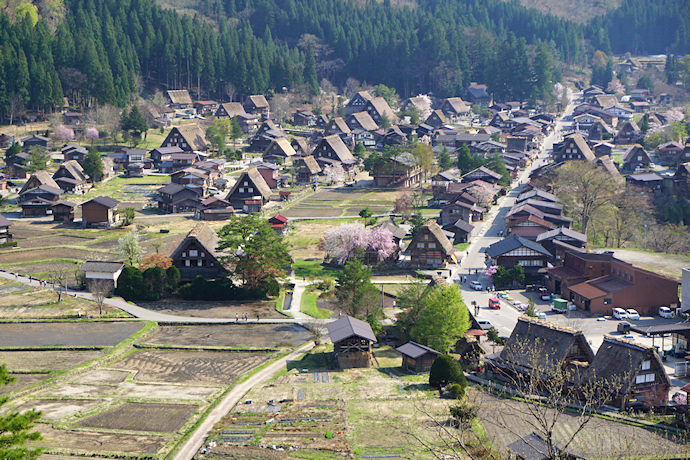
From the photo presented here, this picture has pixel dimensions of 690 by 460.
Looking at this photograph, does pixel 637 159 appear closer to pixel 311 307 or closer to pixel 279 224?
pixel 279 224

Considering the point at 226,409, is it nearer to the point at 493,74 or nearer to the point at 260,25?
the point at 493,74

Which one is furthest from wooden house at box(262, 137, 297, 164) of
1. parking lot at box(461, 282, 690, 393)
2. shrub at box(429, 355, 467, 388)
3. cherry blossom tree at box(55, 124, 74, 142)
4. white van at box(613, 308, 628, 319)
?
shrub at box(429, 355, 467, 388)

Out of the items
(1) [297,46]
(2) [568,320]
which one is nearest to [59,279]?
(2) [568,320]

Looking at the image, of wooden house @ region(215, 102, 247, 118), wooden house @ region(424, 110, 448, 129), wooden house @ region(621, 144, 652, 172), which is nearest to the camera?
wooden house @ region(621, 144, 652, 172)

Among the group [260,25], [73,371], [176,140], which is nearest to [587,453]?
Result: [73,371]

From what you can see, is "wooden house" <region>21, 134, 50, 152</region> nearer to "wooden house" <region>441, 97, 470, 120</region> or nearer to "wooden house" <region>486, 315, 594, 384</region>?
"wooden house" <region>441, 97, 470, 120</region>
